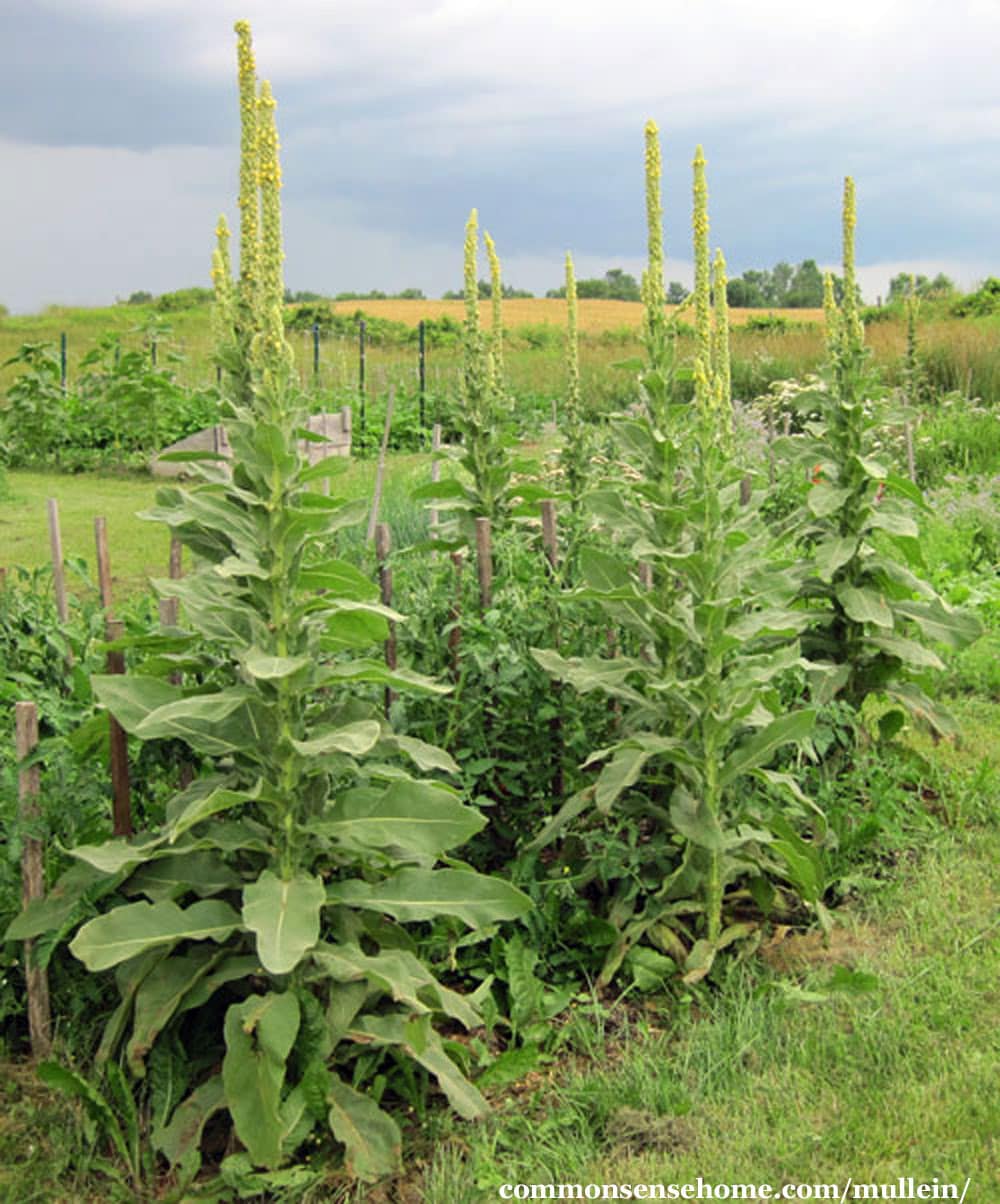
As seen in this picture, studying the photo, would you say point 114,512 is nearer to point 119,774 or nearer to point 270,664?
point 119,774

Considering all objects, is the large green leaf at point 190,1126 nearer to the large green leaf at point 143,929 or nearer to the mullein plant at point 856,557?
the large green leaf at point 143,929

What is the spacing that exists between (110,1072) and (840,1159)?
1.81 m

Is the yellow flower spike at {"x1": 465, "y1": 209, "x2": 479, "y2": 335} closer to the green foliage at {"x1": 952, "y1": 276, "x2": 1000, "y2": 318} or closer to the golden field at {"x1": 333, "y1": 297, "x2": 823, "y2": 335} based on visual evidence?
the green foliage at {"x1": 952, "y1": 276, "x2": 1000, "y2": 318}

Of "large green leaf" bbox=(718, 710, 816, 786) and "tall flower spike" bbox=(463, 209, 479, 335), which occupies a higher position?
"tall flower spike" bbox=(463, 209, 479, 335)

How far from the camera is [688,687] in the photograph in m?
3.74

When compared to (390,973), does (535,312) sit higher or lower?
higher

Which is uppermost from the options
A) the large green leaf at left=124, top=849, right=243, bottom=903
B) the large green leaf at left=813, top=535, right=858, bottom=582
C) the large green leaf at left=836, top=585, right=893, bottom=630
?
the large green leaf at left=813, top=535, right=858, bottom=582

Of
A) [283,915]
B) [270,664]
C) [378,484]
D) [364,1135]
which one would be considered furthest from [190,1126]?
[378,484]

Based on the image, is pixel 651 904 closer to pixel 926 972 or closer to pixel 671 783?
pixel 671 783

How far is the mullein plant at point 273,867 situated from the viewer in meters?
3.04

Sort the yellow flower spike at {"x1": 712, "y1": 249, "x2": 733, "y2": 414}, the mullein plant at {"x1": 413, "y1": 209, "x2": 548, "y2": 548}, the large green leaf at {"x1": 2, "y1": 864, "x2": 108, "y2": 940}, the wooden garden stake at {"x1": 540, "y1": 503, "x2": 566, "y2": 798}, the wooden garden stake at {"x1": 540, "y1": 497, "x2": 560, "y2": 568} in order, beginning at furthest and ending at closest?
1. the mullein plant at {"x1": 413, "y1": 209, "x2": 548, "y2": 548}
2. the wooden garden stake at {"x1": 540, "y1": 497, "x2": 560, "y2": 568}
3. the wooden garden stake at {"x1": 540, "y1": 503, "x2": 566, "y2": 798}
4. the yellow flower spike at {"x1": 712, "y1": 249, "x2": 733, "y2": 414}
5. the large green leaf at {"x1": 2, "y1": 864, "x2": 108, "y2": 940}

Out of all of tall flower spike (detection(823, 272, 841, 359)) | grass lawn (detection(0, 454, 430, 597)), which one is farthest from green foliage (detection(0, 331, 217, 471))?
tall flower spike (detection(823, 272, 841, 359))

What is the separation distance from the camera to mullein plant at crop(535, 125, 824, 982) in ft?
12.5

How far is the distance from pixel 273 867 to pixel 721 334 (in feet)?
7.48
